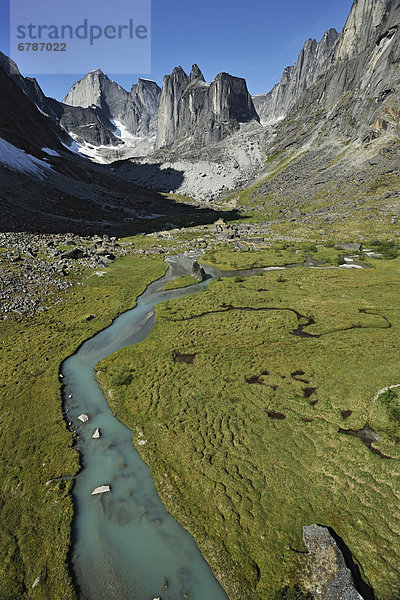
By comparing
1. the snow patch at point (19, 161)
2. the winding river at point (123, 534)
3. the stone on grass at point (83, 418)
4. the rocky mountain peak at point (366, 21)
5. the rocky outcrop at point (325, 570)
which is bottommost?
the winding river at point (123, 534)

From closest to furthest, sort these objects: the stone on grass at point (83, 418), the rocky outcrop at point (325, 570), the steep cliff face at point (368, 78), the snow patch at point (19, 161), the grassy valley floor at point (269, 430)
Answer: the rocky outcrop at point (325, 570)
the grassy valley floor at point (269, 430)
the stone on grass at point (83, 418)
the snow patch at point (19, 161)
the steep cliff face at point (368, 78)

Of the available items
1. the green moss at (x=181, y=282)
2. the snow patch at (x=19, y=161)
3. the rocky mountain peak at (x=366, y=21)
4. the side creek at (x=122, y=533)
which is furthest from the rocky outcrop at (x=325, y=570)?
the rocky mountain peak at (x=366, y=21)

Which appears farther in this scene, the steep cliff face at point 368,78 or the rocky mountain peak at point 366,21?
the rocky mountain peak at point 366,21

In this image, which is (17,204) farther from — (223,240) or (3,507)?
(3,507)

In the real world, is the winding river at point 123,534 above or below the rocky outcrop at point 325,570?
below

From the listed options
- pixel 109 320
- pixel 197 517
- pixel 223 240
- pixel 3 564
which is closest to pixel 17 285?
pixel 109 320

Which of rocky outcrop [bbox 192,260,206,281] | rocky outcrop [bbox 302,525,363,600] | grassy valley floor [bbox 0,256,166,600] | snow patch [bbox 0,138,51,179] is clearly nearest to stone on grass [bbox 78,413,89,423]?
grassy valley floor [bbox 0,256,166,600]

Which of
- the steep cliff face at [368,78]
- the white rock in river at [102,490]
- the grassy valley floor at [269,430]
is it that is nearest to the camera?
the grassy valley floor at [269,430]

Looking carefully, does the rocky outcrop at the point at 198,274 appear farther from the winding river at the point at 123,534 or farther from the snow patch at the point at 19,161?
the snow patch at the point at 19,161
